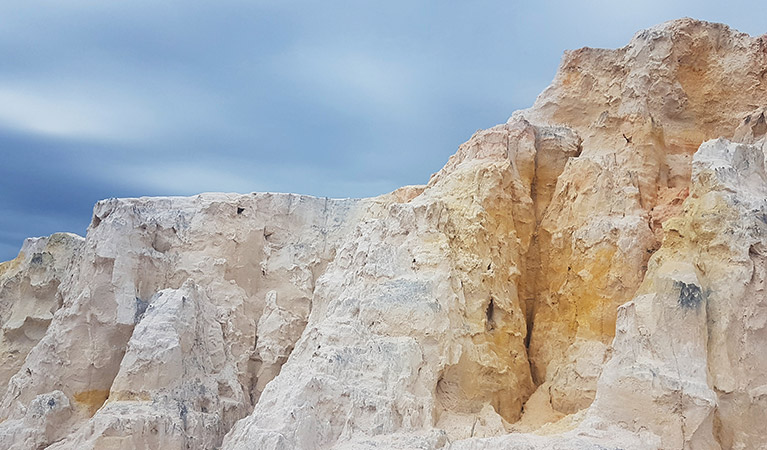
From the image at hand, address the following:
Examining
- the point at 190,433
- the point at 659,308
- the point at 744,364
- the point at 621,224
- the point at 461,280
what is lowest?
the point at 190,433

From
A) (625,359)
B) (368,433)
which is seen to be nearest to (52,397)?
(368,433)

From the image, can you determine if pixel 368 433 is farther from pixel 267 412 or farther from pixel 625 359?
pixel 625 359

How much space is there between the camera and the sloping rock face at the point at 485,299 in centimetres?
923

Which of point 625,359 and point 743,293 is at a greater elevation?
point 743,293

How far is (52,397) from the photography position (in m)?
12.7

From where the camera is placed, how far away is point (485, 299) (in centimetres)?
1139

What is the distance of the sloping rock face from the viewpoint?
9.23 m

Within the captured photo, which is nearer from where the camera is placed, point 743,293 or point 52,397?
point 743,293

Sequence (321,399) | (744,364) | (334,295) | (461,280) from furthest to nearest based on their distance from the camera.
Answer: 1. (334,295)
2. (461,280)
3. (321,399)
4. (744,364)

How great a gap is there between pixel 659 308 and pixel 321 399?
16.4 ft

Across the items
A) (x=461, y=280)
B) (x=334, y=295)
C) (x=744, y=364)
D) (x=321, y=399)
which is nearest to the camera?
(x=744, y=364)

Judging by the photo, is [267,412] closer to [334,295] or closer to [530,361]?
[334,295]

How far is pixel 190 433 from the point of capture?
11727 mm

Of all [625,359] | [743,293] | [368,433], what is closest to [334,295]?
[368,433]
